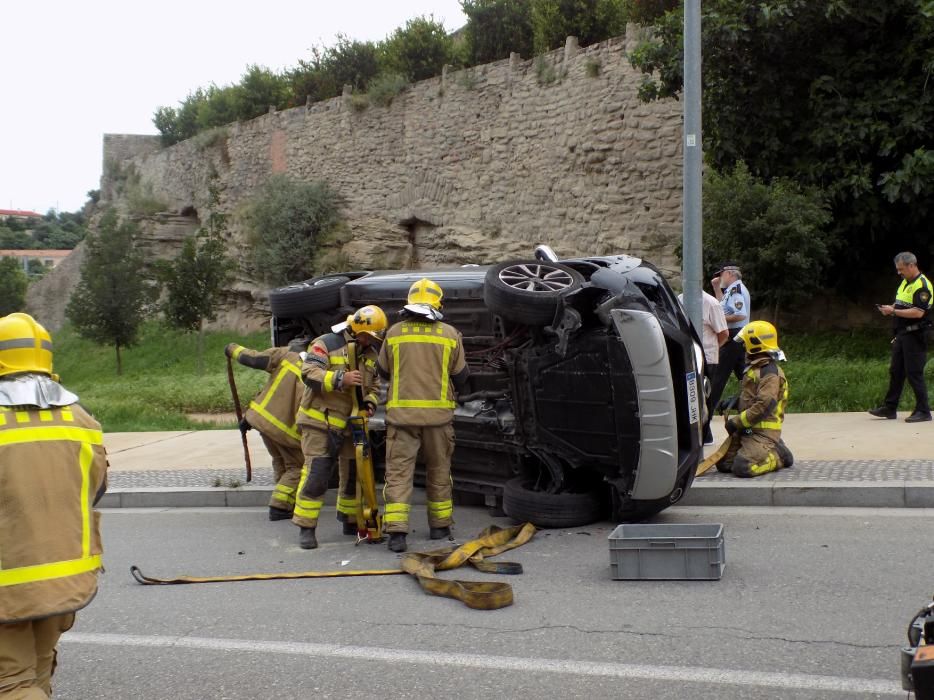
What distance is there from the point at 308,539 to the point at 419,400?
1276 millimetres

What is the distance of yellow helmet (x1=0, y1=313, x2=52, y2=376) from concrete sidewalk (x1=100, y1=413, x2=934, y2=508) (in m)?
5.32

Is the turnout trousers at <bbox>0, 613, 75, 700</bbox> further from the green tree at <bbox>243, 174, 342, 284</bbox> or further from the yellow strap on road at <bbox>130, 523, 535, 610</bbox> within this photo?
the green tree at <bbox>243, 174, 342, 284</bbox>

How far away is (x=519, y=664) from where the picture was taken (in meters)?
4.50

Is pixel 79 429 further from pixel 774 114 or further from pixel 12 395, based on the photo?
pixel 774 114

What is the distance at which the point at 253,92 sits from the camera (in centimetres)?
3641

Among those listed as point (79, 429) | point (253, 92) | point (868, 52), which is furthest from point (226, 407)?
point (253, 92)

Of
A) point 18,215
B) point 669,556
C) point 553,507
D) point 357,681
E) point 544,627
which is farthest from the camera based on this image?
point 18,215

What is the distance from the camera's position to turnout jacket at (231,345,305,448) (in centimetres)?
784

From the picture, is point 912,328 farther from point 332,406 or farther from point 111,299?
point 111,299

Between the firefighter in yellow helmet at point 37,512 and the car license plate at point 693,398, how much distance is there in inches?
166

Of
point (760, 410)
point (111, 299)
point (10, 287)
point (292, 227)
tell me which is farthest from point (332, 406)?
point (10, 287)

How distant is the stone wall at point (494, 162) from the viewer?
64.7 ft

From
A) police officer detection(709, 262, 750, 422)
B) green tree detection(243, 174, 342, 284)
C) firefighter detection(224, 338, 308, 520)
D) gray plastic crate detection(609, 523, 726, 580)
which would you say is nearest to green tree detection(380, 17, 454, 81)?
green tree detection(243, 174, 342, 284)

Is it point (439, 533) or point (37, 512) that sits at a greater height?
point (37, 512)
